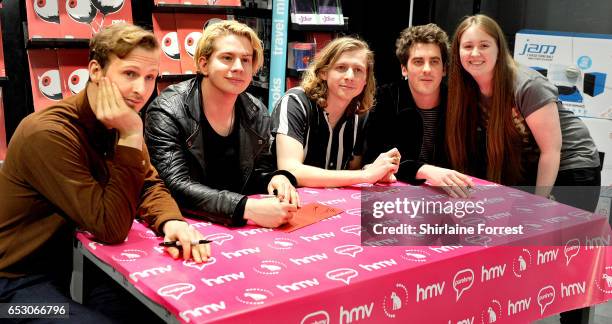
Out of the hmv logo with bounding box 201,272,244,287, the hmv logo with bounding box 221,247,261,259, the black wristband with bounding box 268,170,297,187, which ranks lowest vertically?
the hmv logo with bounding box 201,272,244,287

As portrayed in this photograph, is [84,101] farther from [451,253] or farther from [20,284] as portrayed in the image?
[451,253]

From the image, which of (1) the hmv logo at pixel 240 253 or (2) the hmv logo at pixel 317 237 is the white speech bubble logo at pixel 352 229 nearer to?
(2) the hmv logo at pixel 317 237

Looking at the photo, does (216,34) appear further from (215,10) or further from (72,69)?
(215,10)

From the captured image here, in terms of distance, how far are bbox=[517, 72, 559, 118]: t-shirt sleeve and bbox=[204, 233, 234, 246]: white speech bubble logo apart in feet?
5.13

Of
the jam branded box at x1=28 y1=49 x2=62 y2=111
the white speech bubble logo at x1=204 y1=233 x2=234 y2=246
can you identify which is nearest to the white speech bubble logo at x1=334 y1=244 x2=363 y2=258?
the white speech bubble logo at x1=204 y1=233 x2=234 y2=246

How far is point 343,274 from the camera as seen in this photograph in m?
1.67

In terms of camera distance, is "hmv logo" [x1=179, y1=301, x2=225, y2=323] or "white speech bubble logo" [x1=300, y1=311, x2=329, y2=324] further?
"white speech bubble logo" [x1=300, y1=311, x2=329, y2=324]

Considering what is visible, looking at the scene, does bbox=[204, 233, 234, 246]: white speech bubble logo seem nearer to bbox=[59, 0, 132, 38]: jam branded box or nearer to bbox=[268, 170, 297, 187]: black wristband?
bbox=[268, 170, 297, 187]: black wristband

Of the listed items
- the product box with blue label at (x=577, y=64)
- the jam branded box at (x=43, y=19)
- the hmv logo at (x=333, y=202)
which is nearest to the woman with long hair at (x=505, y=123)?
the hmv logo at (x=333, y=202)

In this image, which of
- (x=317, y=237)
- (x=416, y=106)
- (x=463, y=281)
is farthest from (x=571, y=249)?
(x=416, y=106)

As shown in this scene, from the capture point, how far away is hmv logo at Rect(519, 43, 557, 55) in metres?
4.80

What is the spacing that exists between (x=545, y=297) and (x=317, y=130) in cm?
116

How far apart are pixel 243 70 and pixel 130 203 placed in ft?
2.41

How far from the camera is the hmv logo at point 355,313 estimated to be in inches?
63.9
